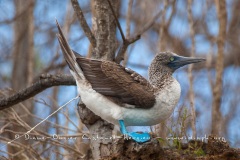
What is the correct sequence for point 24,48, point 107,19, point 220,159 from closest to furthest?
point 220,159
point 107,19
point 24,48

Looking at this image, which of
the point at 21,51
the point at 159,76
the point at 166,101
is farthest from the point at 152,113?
the point at 21,51

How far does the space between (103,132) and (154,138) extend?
3.67 feet

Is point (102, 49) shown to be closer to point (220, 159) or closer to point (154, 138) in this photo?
point (154, 138)

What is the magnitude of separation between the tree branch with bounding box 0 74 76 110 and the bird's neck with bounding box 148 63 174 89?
0.89m

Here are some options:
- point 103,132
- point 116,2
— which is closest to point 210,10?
point 116,2

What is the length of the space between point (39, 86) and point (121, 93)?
112cm

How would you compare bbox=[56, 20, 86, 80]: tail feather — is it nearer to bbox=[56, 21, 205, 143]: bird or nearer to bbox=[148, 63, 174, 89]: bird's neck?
bbox=[56, 21, 205, 143]: bird

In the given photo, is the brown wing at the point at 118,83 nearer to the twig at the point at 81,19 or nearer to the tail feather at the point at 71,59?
the tail feather at the point at 71,59

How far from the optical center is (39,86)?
662cm

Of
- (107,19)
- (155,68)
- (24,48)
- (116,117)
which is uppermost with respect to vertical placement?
(24,48)

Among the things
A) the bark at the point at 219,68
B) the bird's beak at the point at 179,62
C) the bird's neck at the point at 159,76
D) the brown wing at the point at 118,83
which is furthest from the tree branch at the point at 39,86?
the bark at the point at 219,68

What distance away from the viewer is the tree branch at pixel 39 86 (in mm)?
6594

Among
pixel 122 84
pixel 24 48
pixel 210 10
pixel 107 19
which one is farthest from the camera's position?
pixel 24 48

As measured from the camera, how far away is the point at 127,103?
5930mm
